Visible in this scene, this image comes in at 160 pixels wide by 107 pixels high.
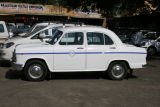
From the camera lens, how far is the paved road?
313 inches

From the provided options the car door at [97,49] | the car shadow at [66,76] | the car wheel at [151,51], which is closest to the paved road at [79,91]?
the car shadow at [66,76]

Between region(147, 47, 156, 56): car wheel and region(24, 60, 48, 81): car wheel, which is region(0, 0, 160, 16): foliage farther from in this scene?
region(24, 60, 48, 81): car wheel

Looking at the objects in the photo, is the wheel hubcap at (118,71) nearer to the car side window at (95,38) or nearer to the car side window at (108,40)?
the car side window at (108,40)

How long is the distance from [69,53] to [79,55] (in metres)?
0.32

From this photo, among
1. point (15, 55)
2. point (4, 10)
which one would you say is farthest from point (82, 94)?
point (4, 10)

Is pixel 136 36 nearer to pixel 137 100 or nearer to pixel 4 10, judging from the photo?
pixel 137 100

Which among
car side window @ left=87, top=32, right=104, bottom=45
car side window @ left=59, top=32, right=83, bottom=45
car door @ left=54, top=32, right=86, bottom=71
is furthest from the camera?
car side window @ left=87, top=32, right=104, bottom=45

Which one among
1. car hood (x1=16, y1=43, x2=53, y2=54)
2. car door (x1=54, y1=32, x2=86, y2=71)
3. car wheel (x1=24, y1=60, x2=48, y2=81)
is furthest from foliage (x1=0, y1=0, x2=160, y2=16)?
car wheel (x1=24, y1=60, x2=48, y2=81)

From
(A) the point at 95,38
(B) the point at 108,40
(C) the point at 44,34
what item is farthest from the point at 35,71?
(C) the point at 44,34

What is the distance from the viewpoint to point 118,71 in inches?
437

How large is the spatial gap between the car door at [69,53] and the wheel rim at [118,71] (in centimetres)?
105

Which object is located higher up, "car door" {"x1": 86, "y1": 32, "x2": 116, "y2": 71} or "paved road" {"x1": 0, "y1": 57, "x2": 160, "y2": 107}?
"car door" {"x1": 86, "y1": 32, "x2": 116, "y2": 71}

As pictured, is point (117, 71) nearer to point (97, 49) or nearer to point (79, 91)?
point (97, 49)

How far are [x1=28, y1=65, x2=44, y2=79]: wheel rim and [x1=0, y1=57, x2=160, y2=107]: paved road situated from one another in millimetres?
296
